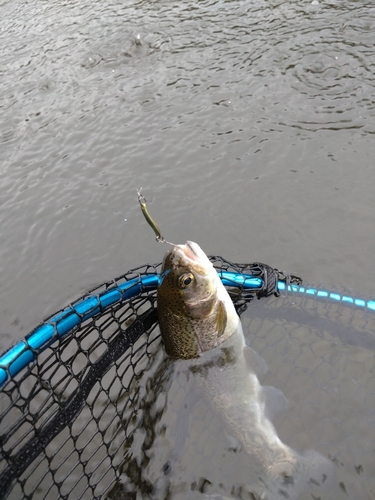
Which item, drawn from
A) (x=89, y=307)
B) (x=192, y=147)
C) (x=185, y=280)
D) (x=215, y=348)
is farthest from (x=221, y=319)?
(x=192, y=147)

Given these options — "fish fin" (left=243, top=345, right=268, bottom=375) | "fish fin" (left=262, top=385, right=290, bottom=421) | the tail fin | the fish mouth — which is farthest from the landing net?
the tail fin

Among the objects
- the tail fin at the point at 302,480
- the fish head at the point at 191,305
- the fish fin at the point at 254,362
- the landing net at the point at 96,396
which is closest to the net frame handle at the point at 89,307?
the landing net at the point at 96,396

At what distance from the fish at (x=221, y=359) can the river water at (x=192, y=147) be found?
1560 mm

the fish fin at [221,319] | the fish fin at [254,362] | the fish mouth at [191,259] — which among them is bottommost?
the fish fin at [254,362]

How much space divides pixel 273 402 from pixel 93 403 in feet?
5.16

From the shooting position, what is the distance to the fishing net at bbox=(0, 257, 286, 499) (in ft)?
9.09

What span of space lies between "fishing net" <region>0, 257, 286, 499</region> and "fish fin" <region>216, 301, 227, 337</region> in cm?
32

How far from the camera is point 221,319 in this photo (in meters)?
3.73

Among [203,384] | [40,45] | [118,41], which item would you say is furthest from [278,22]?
[203,384]

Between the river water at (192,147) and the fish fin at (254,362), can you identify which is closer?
the fish fin at (254,362)

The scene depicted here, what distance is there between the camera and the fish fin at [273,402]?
12.6ft

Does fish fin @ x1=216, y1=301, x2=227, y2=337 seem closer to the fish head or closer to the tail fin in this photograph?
the fish head

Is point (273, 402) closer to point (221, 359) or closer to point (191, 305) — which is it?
point (221, 359)

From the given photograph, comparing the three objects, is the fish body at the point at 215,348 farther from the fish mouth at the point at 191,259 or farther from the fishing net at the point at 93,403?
the fishing net at the point at 93,403
